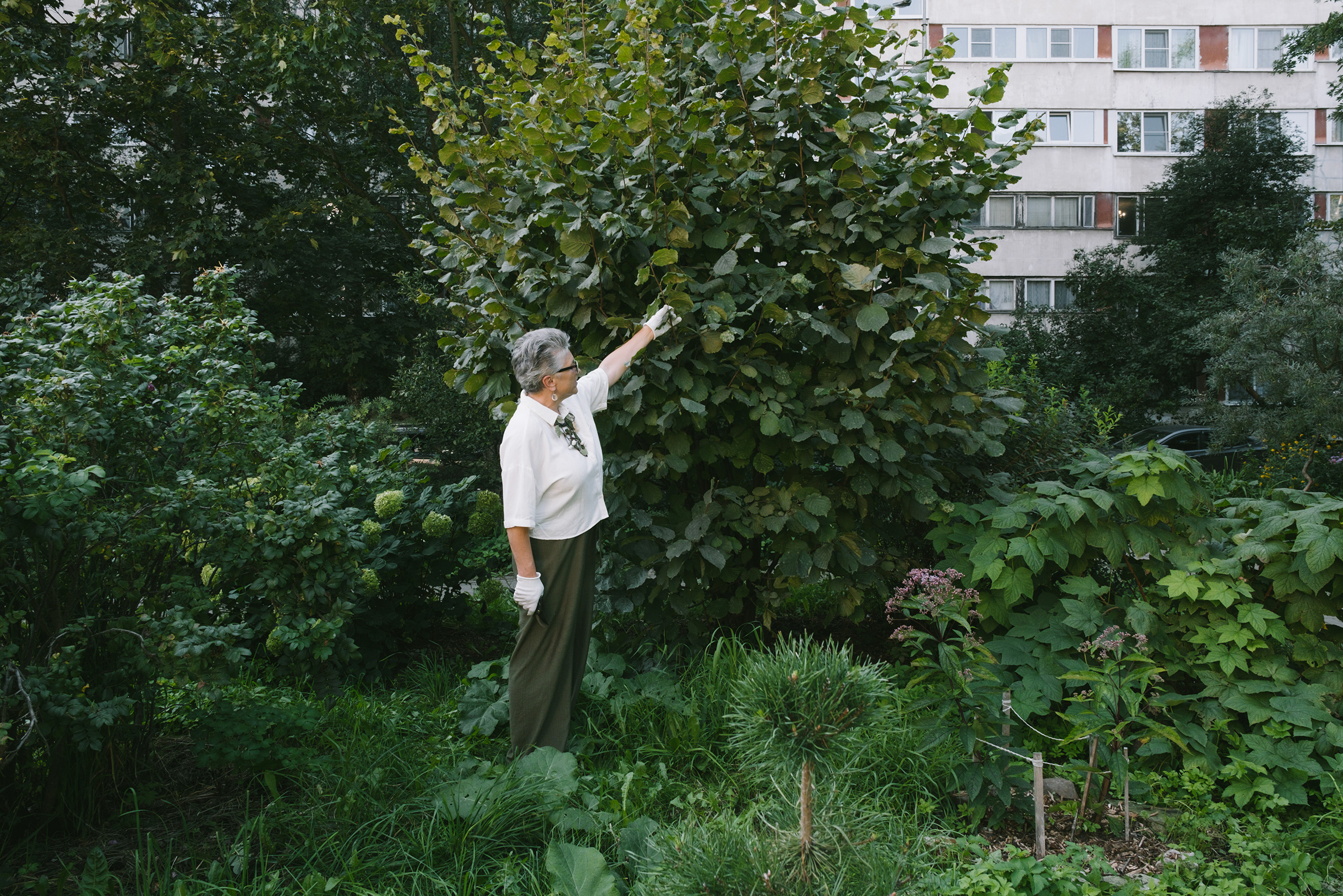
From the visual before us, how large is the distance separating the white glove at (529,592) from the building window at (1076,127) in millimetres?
30878

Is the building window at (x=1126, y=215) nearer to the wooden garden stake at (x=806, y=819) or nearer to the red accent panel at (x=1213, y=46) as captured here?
the red accent panel at (x=1213, y=46)

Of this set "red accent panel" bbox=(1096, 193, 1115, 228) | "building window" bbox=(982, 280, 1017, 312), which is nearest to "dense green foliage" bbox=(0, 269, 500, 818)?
"building window" bbox=(982, 280, 1017, 312)

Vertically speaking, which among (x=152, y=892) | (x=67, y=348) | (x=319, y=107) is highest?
(x=319, y=107)

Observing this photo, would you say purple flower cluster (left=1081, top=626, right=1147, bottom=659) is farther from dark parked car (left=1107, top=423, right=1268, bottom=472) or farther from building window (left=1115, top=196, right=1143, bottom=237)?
building window (left=1115, top=196, right=1143, bottom=237)

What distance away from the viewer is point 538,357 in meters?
3.25

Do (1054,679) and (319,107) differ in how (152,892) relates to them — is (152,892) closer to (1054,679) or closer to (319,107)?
(1054,679)

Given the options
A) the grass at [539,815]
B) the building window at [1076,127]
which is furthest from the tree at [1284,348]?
the building window at [1076,127]

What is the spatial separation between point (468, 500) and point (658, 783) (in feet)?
8.06

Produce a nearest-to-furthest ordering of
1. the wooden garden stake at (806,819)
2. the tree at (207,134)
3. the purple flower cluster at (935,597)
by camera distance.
A: the wooden garden stake at (806,819) < the purple flower cluster at (935,597) < the tree at (207,134)

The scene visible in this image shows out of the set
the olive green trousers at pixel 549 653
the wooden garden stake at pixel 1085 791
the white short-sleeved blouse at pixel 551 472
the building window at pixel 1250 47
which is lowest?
the wooden garden stake at pixel 1085 791

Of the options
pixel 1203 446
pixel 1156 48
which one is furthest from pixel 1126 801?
pixel 1156 48

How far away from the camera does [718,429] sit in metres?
4.11

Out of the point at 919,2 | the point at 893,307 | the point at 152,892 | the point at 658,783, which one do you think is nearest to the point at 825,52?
the point at 893,307

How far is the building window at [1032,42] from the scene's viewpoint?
28547 millimetres
